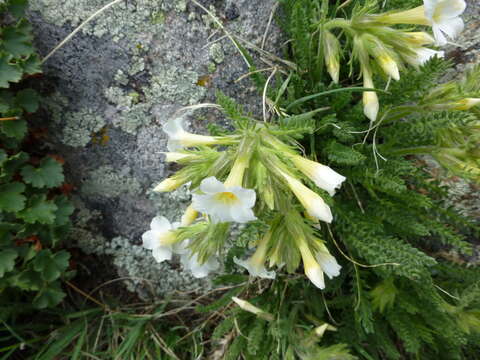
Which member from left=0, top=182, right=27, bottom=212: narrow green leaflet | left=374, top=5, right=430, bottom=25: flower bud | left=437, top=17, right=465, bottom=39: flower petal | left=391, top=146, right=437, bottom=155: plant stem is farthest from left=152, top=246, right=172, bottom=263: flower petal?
left=437, top=17, right=465, bottom=39: flower petal

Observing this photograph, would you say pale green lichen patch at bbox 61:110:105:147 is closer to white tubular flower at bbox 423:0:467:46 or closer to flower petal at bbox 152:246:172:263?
flower petal at bbox 152:246:172:263

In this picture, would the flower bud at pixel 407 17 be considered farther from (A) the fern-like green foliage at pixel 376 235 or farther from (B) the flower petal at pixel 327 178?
(B) the flower petal at pixel 327 178

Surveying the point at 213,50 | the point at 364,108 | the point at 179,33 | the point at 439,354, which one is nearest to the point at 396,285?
the point at 439,354

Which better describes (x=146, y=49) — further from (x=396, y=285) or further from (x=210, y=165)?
(x=396, y=285)

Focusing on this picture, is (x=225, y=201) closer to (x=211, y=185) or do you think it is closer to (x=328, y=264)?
(x=211, y=185)

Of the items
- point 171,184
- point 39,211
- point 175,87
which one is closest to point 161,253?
point 171,184

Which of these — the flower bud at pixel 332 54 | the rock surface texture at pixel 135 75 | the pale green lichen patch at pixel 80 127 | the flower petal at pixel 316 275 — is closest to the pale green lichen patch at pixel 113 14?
the rock surface texture at pixel 135 75
